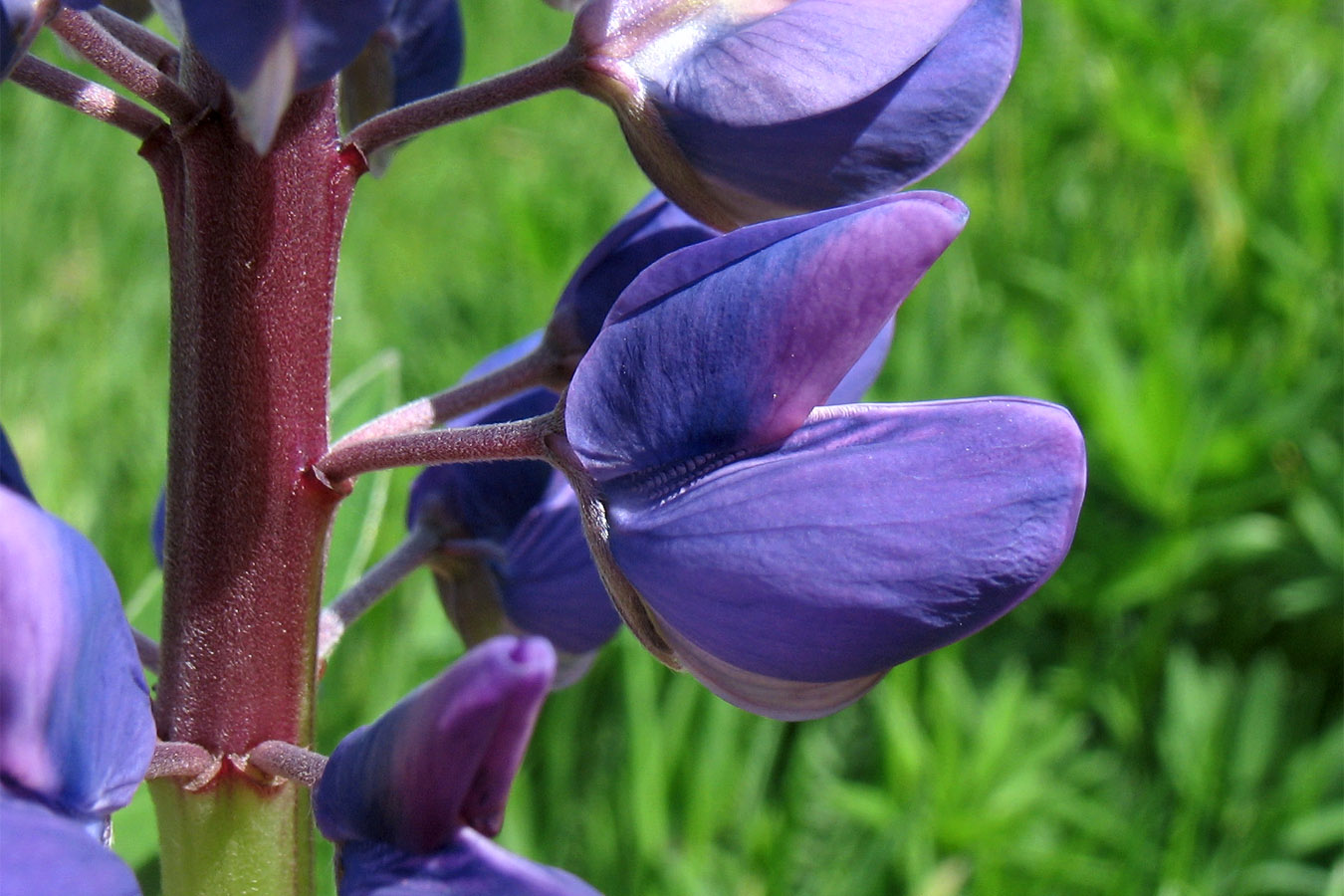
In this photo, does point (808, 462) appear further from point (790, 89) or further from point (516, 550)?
point (516, 550)

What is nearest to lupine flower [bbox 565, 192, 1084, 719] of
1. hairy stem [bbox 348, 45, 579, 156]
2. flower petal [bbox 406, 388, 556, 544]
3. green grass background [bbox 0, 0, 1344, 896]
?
hairy stem [bbox 348, 45, 579, 156]

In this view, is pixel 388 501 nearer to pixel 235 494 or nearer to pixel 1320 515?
pixel 1320 515

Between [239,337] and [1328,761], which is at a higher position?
[239,337]

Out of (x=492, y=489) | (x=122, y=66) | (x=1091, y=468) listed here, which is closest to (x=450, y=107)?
(x=122, y=66)

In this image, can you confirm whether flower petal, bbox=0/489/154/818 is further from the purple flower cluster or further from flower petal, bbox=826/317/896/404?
flower petal, bbox=826/317/896/404

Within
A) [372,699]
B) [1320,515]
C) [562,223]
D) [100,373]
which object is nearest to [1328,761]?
[1320,515]

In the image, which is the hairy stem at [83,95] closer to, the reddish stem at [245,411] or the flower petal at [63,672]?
the reddish stem at [245,411]
